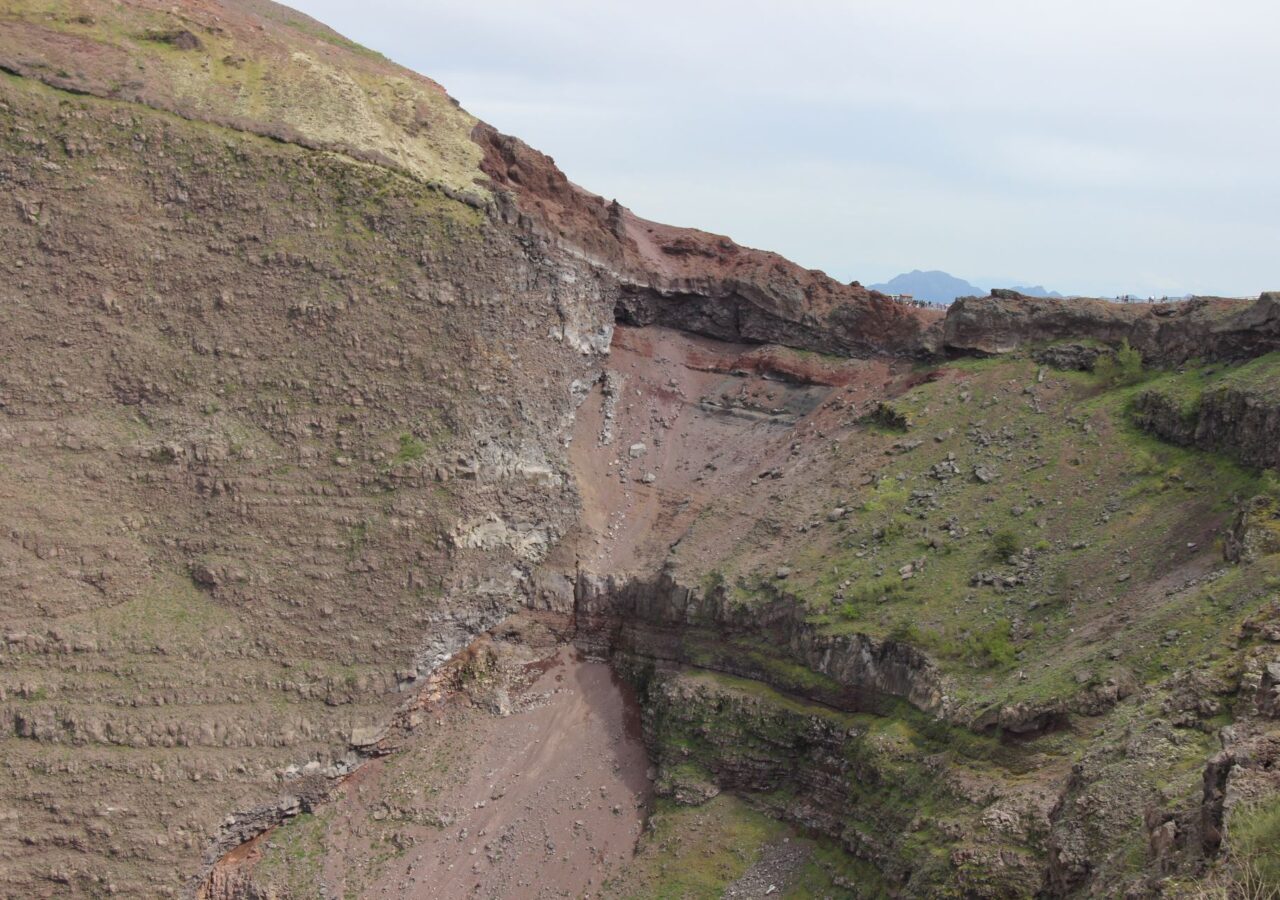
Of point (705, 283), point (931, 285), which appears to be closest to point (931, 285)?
point (931, 285)

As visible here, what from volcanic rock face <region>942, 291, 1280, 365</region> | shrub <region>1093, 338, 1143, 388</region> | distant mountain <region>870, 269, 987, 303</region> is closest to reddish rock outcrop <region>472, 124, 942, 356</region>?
volcanic rock face <region>942, 291, 1280, 365</region>

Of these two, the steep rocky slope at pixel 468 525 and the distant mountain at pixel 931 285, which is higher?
the distant mountain at pixel 931 285

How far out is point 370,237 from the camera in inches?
1797

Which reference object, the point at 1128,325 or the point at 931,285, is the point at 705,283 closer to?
the point at 1128,325

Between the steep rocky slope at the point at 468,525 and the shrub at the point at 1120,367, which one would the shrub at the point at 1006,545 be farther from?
the shrub at the point at 1120,367

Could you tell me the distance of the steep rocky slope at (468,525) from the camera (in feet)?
113

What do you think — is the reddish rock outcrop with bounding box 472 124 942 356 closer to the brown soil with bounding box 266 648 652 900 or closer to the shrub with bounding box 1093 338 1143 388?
the shrub with bounding box 1093 338 1143 388

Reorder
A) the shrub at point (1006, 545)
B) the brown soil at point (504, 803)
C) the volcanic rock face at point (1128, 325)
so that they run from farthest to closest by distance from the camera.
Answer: the volcanic rock face at point (1128, 325) → the brown soil at point (504, 803) → the shrub at point (1006, 545)

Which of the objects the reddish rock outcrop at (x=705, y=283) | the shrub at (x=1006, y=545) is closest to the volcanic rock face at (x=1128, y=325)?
the reddish rock outcrop at (x=705, y=283)

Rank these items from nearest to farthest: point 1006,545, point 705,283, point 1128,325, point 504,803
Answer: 1. point 1006,545
2. point 504,803
3. point 1128,325
4. point 705,283

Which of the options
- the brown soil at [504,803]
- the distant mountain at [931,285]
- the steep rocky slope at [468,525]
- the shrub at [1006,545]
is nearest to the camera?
the steep rocky slope at [468,525]

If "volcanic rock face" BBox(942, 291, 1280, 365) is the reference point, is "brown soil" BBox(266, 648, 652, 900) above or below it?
below

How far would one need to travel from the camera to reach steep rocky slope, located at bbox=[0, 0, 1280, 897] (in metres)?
34.4

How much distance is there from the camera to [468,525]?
44.2 m
